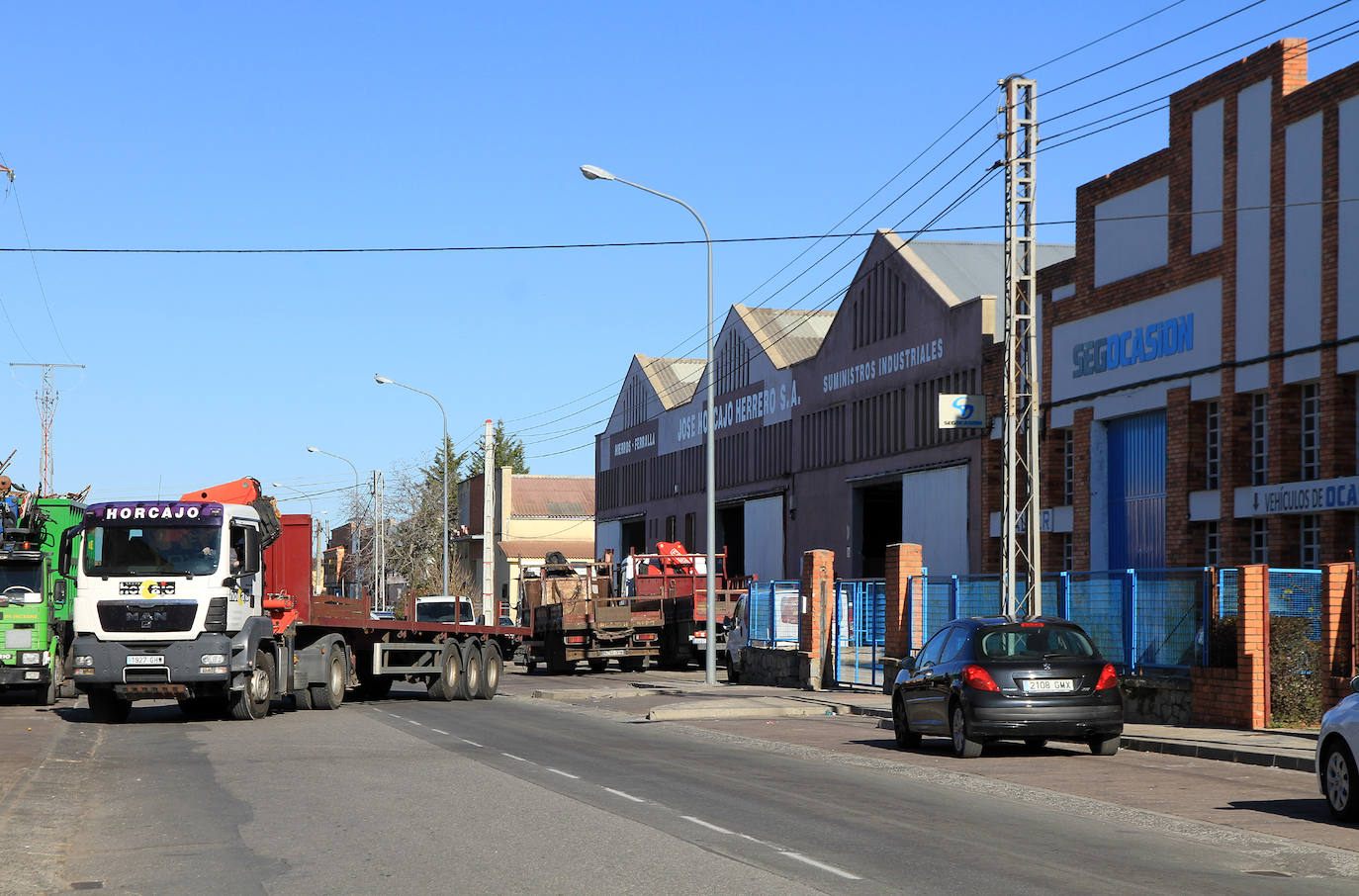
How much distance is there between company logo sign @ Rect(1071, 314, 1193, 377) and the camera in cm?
3234

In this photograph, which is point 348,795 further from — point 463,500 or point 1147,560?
point 463,500

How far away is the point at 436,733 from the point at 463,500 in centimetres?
9428

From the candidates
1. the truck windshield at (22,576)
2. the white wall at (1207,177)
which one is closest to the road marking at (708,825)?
the truck windshield at (22,576)

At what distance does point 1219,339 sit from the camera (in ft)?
102

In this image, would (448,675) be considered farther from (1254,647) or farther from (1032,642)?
(1254,647)

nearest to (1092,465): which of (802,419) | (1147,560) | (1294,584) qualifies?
(1147,560)

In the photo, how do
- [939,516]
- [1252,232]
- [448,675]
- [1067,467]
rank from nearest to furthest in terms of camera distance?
[1252,232]
[448,675]
[1067,467]
[939,516]

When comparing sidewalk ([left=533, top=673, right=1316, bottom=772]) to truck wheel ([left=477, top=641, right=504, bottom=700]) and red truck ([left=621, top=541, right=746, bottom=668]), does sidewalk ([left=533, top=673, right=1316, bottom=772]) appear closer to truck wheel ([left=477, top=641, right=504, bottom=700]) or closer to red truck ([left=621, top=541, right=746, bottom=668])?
truck wheel ([left=477, top=641, right=504, bottom=700])

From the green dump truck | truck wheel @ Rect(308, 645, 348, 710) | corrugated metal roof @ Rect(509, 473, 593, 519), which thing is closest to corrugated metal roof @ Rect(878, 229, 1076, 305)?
truck wheel @ Rect(308, 645, 348, 710)

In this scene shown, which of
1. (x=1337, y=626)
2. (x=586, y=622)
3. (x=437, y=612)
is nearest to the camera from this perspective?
(x=1337, y=626)

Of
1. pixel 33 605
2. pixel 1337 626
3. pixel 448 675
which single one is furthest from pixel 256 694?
pixel 1337 626

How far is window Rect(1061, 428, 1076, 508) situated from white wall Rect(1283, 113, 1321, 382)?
9.15 meters

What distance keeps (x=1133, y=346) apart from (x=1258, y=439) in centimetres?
453

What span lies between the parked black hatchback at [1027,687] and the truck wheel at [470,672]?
14.4 meters
